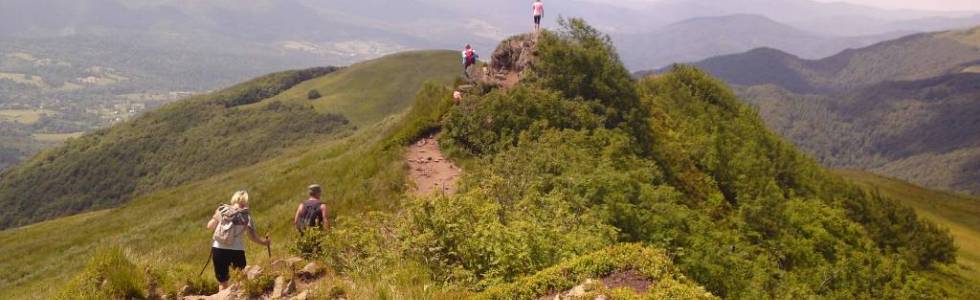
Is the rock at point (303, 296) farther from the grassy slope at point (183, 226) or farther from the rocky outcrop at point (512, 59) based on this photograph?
the rocky outcrop at point (512, 59)

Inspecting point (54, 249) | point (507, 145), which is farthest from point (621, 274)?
point (54, 249)

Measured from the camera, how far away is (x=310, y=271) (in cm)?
895

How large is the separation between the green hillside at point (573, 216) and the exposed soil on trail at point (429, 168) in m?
0.49

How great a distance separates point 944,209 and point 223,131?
130166 mm

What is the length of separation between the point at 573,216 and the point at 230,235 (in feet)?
21.4

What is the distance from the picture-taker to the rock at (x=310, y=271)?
8945mm

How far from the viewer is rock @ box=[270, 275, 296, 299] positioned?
8180mm

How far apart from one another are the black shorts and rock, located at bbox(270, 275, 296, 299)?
1.15 m

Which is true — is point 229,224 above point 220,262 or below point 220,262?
above

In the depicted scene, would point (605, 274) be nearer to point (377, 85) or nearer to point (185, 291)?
point (185, 291)

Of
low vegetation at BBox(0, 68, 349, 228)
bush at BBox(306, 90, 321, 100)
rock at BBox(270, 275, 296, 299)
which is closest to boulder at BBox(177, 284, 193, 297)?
rock at BBox(270, 275, 296, 299)

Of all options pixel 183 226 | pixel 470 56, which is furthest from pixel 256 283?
pixel 183 226

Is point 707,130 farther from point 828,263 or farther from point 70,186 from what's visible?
point 70,186

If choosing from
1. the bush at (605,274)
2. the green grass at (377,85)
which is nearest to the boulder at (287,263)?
the bush at (605,274)
